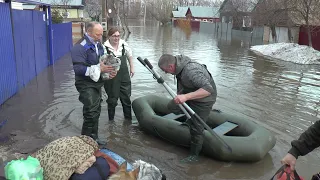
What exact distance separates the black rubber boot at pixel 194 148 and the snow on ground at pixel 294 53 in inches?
509

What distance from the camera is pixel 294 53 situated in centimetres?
1734

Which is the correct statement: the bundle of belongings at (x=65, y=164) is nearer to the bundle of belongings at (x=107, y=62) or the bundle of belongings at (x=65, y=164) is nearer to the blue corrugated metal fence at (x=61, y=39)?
Answer: the bundle of belongings at (x=107, y=62)

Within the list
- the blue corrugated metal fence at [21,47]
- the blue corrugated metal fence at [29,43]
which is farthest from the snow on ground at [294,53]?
the blue corrugated metal fence at [29,43]

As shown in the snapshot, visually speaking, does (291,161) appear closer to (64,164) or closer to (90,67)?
(64,164)

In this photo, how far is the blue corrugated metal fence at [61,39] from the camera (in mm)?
12883

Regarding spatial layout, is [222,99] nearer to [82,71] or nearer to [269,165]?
[269,165]

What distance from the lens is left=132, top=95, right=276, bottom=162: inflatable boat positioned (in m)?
4.52

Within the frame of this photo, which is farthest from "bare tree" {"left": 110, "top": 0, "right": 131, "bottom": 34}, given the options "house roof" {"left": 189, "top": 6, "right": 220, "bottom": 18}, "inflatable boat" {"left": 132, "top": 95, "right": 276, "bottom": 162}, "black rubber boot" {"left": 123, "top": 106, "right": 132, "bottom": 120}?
"house roof" {"left": 189, "top": 6, "right": 220, "bottom": 18}

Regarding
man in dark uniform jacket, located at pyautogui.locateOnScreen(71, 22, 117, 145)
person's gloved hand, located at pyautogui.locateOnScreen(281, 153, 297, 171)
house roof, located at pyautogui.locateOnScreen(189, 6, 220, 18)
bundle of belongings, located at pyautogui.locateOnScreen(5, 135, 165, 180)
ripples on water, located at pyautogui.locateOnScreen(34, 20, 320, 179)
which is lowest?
ripples on water, located at pyautogui.locateOnScreen(34, 20, 320, 179)

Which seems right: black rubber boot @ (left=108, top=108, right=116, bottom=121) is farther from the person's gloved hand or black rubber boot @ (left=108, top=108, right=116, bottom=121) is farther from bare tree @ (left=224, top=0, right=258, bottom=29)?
bare tree @ (left=224, top=0, right=258, bottom=29)

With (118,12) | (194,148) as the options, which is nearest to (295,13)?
(194,148)

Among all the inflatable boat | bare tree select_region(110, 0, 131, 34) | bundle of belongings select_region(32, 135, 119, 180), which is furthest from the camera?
bare tree select_region(110, 0, 131, 34)

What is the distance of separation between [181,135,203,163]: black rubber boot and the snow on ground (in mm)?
12923

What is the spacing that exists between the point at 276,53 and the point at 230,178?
15.8 m
